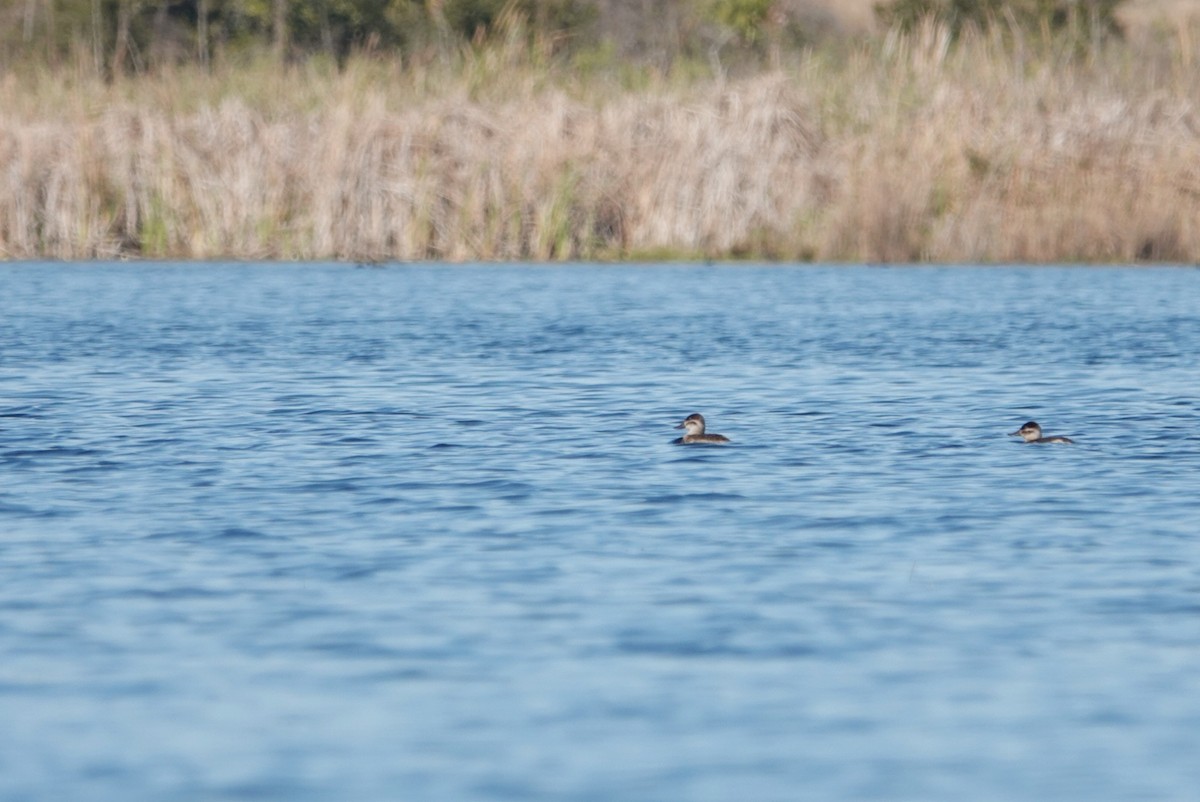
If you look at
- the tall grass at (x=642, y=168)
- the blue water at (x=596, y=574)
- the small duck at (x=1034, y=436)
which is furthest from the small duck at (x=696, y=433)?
the tall grass at (x=642, y=168)

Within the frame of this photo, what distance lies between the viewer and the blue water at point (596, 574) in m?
5.54

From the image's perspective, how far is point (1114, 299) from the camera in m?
20.5

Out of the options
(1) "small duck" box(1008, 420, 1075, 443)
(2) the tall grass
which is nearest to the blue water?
(1) "small duck" box(1008, 420, 1075, 443)

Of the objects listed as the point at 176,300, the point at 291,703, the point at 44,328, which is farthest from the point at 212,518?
the point at 176,300

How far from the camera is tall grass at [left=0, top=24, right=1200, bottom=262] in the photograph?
75.2 feet

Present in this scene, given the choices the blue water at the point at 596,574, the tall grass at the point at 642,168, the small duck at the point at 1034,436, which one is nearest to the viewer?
the blue water at the point at 596,574

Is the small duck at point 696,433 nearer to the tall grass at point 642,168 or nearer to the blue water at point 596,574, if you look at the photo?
the blue water at point 596,574

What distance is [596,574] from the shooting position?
782 centimetres

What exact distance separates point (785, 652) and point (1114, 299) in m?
14.6

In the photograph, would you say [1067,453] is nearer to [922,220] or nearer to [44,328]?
[44,328]

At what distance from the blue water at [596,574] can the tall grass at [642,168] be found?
655 cm

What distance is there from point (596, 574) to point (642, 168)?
52.5 feet

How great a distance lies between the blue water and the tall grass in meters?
6.55

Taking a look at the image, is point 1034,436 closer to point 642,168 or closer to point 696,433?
point 696,433
